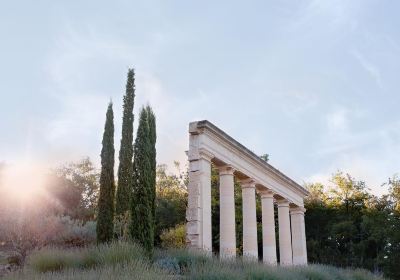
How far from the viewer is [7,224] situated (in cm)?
2316

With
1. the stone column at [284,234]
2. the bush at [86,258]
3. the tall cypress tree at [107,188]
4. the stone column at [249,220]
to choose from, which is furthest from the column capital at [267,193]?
the bush at [86,258]

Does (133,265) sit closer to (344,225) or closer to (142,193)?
(142,193)

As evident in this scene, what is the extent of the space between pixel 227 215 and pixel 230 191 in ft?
3.70

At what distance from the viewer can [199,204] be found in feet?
63.9

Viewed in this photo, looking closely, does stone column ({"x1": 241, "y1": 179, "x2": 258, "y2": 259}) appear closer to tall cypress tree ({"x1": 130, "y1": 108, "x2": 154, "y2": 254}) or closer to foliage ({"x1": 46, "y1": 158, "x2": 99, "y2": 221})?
tall cypress tree ({"x1": 130, "y1": 108, "x2": 154, "y2": 254})

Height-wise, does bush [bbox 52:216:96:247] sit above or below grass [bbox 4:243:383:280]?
above

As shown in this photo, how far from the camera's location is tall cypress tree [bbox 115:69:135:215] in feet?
80.1

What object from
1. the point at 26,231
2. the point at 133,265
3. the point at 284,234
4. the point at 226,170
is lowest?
the point at 133,265

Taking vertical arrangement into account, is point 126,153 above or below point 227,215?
above

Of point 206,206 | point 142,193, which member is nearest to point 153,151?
point 142,193

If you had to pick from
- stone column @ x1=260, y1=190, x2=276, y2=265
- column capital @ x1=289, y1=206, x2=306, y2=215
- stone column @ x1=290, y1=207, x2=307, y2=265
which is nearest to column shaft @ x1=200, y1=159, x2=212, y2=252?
stone column @ x1=260, y1=190, x2=276, y2=265

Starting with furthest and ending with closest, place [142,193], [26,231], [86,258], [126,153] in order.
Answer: [126,153]
[26,231]
[142,193]
[86,258]

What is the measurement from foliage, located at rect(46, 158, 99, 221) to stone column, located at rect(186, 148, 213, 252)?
555 inches

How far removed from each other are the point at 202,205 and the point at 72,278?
951 centimetres
